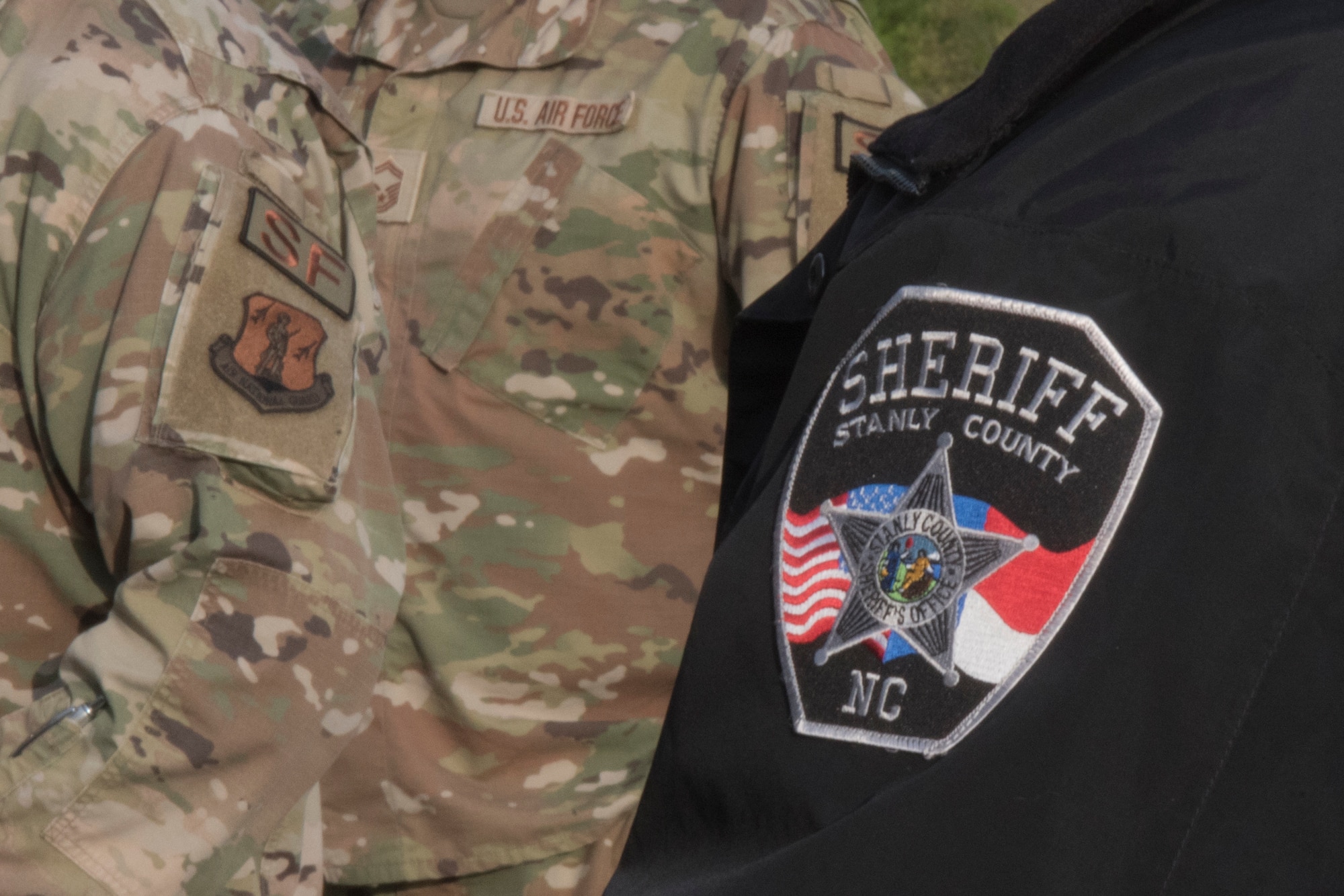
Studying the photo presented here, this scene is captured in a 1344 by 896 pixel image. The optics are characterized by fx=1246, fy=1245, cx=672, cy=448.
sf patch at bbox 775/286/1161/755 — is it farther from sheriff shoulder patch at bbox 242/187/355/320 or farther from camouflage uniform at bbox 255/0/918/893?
camouflage uniform at bbox 255/0/918/893

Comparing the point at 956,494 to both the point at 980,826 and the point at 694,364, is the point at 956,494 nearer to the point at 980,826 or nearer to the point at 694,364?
the point at 980,826

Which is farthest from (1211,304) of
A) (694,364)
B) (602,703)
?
(602,703)

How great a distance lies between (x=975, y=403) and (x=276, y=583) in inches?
30.1

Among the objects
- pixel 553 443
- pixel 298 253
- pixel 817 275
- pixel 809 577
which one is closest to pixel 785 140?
pixel 553 443

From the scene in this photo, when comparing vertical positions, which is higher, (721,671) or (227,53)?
(227,53)

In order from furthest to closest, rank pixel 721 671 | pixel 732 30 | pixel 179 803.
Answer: pixel 732 30 < pixel 179 803 < pixel 721 671

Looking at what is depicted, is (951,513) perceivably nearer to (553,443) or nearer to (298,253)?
(298,253)

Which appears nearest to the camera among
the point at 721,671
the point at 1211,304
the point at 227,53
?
the point at 1211,304

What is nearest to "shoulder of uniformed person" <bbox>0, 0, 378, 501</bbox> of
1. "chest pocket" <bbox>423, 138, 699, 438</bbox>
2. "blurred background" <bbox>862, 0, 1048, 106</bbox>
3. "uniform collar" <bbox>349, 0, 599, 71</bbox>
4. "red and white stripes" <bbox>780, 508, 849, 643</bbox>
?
"chest pocket" <bbox>423, 138, 699, 438</bbox>

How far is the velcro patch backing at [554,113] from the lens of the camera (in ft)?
5.45

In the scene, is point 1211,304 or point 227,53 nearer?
point 1211,304

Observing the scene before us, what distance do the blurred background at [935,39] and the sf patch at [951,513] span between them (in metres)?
3.03

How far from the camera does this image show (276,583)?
43.6 inches

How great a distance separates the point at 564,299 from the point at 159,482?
709mm
